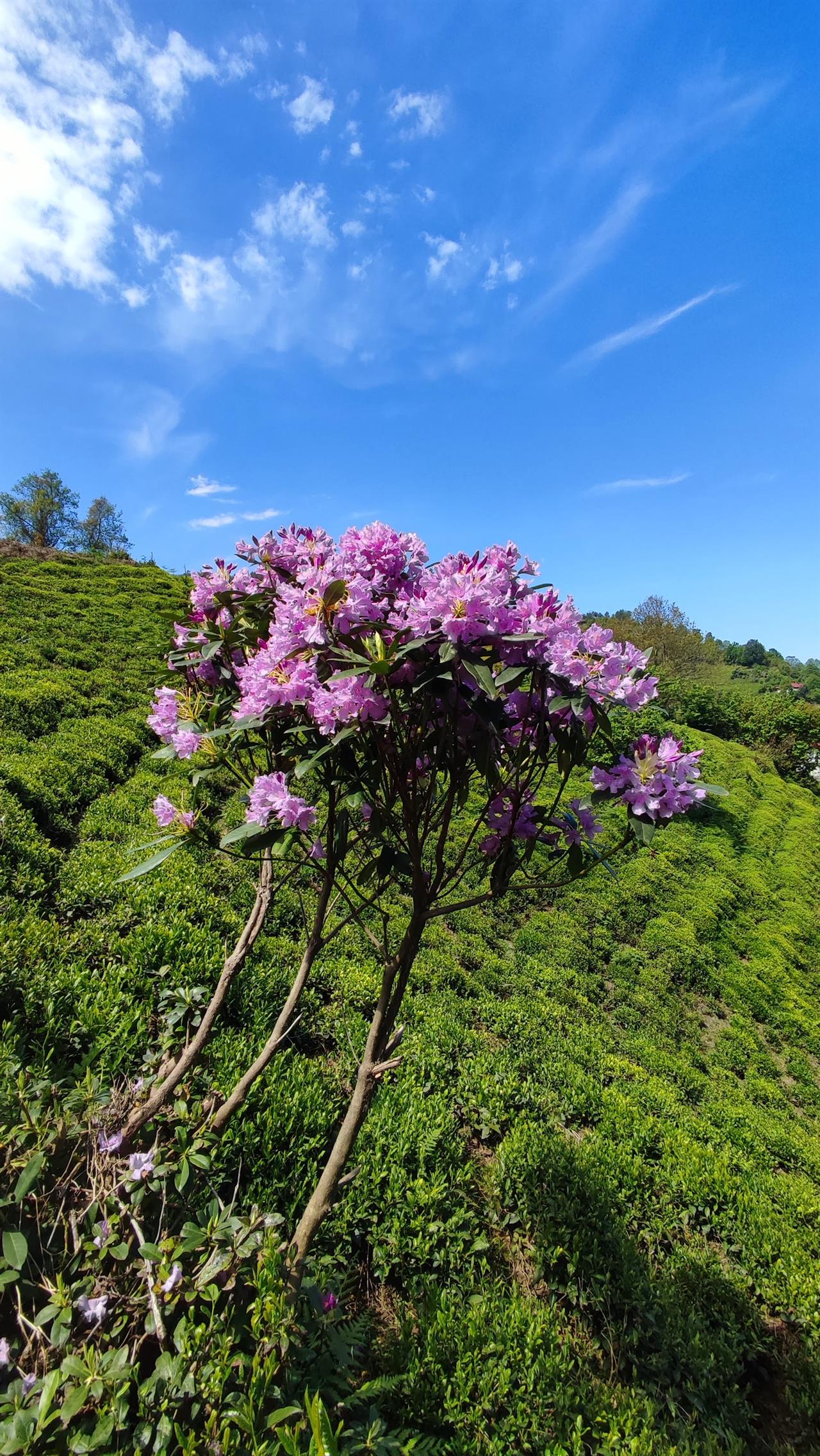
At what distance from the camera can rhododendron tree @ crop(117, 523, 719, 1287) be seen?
1162 mm

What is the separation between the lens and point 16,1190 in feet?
3.80

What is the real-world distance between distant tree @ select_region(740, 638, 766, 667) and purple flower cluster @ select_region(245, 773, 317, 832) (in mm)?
81877

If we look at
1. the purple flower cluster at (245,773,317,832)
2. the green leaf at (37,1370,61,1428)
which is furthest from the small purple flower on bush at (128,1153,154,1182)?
the purple flower cluster at (245,773,317,832)

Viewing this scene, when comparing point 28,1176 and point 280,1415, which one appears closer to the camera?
point 280,1415

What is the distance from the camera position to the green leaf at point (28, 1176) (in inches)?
45.5

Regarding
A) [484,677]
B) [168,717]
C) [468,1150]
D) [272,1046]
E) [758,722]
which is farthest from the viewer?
[758,722]

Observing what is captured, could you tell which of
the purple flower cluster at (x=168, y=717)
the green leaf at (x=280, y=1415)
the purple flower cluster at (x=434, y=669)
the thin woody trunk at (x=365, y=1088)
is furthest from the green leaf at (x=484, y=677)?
the green leaf at (x=280, y=1415)

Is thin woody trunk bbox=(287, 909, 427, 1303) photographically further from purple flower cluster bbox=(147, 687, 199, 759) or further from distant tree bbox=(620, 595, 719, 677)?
distant tree bbox=(620, 595, 719, 677)

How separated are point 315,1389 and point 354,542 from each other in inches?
76.4

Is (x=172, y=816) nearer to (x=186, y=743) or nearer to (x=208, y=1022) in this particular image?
(x=186, y=743)

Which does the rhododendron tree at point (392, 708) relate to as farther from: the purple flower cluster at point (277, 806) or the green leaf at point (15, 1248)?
the green leaf at point (15, 1248)

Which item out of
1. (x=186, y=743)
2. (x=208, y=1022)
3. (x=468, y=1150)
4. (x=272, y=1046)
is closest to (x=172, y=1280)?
(x=272, y=1046)

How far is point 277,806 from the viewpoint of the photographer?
124 cm

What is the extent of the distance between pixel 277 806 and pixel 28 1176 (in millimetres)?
891
